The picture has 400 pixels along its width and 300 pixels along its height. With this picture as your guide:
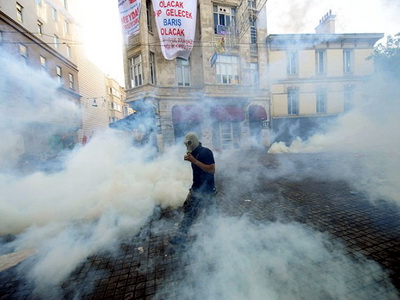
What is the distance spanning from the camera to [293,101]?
A: 630 inches

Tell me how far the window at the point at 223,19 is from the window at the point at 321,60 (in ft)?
23.9

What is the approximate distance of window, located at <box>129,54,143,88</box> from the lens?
41.9 ft

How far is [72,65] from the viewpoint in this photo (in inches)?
770

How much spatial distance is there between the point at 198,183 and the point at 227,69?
480 inches

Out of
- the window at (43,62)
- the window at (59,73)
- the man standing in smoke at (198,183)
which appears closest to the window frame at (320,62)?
the man standing in smoke at (198,183)

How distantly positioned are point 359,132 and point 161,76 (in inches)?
503

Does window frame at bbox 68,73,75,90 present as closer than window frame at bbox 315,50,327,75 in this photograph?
No

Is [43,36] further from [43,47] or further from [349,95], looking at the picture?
[349,95]

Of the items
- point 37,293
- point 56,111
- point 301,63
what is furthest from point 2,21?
point 301,63

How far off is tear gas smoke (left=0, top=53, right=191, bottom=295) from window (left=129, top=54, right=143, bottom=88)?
609 cm

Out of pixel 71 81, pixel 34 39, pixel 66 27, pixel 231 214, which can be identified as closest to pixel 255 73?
pixel 231 214

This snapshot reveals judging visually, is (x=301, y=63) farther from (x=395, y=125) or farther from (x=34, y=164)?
(x=34, y=164)

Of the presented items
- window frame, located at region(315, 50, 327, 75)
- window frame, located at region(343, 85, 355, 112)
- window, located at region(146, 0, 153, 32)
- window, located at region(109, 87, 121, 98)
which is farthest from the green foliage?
window, located at region(109, 87, 121, 98)

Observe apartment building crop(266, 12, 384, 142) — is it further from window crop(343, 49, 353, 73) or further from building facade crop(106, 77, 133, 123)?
building facade crop(106, 77, 133, 123)
